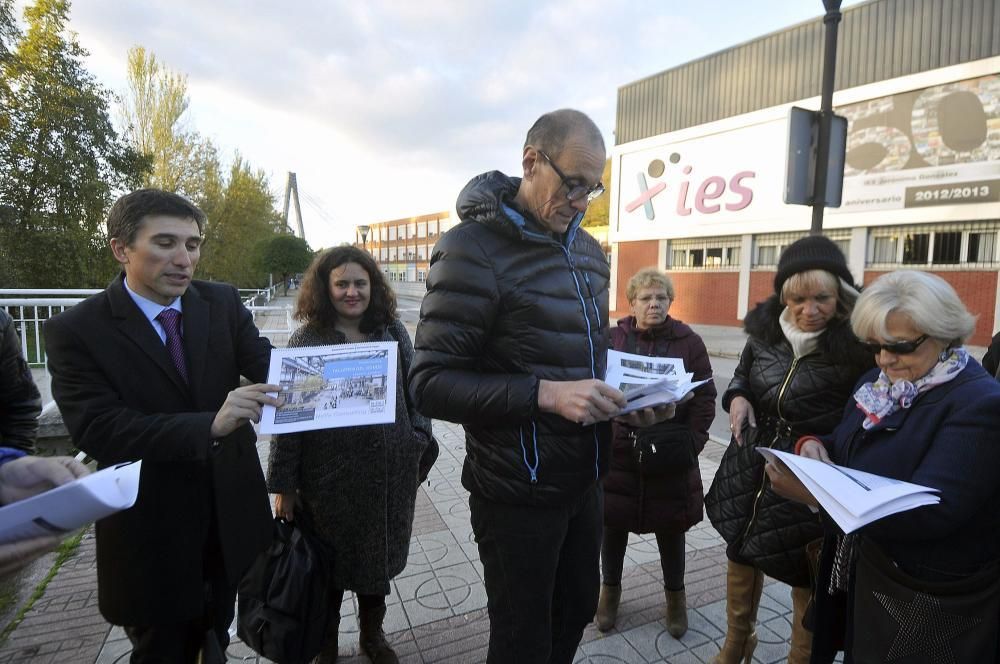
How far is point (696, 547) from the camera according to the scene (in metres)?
3.76

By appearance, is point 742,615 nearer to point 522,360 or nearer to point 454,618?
point 454,618

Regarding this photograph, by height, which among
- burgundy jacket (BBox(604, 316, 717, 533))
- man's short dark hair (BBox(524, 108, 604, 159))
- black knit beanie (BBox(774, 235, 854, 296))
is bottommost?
burgundy jacket (BBox(604, 316, 717, 533))

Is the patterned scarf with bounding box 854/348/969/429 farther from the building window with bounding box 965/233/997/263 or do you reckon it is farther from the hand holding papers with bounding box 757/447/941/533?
the building window with bounding box 965/233/997/263

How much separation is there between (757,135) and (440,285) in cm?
1991

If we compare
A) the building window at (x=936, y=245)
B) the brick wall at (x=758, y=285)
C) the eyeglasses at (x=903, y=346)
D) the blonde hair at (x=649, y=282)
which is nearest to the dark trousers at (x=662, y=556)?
the blonde hair at (x=649, y=282)

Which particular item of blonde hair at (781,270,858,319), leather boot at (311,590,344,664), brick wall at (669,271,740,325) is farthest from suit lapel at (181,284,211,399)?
→ brick wall at (669,271,740,325)

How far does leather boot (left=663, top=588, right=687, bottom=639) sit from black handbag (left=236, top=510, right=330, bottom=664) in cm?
174

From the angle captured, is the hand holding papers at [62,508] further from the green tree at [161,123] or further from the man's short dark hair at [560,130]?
the green tree at [161,123]

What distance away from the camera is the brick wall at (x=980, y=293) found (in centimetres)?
1388

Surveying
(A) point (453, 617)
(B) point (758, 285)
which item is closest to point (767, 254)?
(B) point (758, 285)

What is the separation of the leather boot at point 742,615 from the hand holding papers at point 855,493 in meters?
1.15

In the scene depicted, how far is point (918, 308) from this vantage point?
163 centimetres

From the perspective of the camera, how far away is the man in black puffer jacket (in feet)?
5.45

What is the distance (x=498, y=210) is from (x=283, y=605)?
5.78ft
